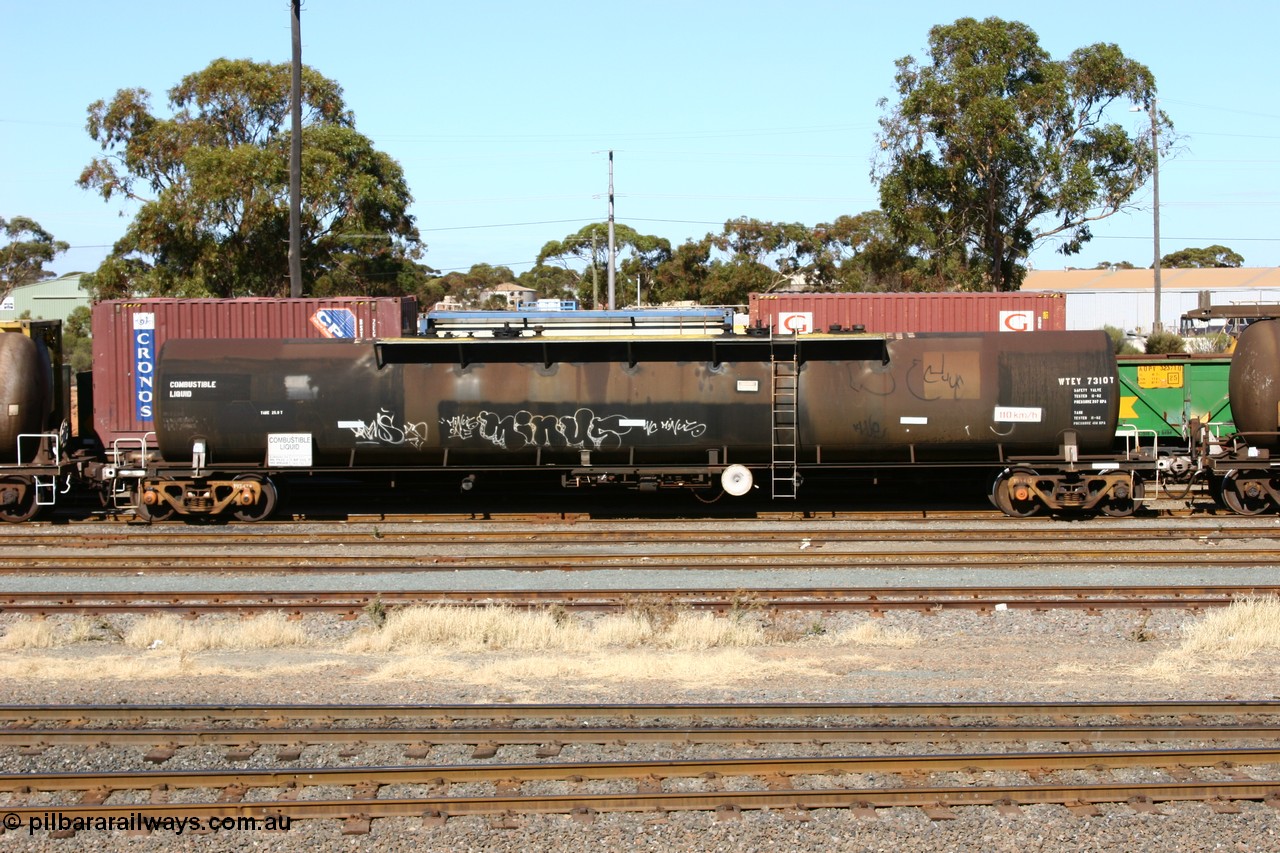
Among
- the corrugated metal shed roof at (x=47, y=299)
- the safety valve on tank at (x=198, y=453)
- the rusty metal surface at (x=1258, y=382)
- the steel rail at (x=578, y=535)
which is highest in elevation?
the corrugated metal shed roof at (x=47, y=299)

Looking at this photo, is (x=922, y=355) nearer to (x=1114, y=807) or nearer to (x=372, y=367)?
(x=372, y=367)

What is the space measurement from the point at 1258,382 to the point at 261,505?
56.2 feet

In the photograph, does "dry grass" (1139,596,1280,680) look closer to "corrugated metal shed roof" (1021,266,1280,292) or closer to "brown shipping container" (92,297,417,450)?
"brown shipping container" (92,297,417,450)

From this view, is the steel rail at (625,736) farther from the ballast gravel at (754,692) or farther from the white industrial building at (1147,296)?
the white industrial building at (1147,296)

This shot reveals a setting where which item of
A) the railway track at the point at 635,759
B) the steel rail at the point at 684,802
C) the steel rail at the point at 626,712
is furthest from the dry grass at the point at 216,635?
the steel rail at the point at 684,802

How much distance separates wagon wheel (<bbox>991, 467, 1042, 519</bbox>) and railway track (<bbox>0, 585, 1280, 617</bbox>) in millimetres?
5413

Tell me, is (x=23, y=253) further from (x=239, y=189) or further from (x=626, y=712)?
(x=626, y=712)

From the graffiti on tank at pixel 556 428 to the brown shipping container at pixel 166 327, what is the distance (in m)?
4.33

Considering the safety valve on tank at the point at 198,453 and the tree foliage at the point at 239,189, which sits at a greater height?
the tree foliage at the point at 239,189

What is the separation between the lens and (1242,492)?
18750 millimetres

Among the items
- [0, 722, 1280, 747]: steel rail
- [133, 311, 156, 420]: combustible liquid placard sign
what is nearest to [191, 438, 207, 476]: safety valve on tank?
[133, 311, 156, 420]: combustible liquid placard sign

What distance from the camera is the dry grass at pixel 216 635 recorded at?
1150cm

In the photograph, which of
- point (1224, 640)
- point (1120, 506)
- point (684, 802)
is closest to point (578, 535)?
point (1120, 506)

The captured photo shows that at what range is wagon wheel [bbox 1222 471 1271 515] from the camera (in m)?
18.7
